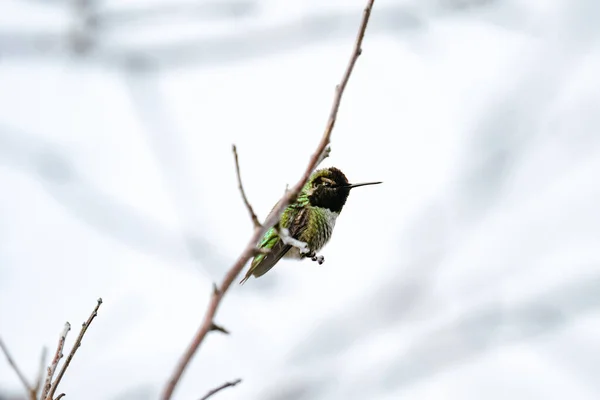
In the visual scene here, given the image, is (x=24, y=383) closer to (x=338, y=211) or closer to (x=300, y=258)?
(x=300, y=258)

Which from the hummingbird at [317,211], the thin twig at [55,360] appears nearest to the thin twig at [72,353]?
the thin twig at [55,360]

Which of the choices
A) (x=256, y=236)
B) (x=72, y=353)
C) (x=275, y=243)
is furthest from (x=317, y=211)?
(x=256, y=236)

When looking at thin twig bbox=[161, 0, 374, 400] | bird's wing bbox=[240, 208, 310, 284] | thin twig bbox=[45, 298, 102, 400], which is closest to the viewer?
thin twig bbox=[161, 0, 374, 400]

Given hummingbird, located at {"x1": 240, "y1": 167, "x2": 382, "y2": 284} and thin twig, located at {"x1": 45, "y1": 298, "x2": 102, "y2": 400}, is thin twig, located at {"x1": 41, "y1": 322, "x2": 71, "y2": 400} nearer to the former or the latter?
thin twig, located at {"x1": 45, "y1": 298, "x2": 102, "y2": 400}

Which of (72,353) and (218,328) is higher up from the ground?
(72,353)

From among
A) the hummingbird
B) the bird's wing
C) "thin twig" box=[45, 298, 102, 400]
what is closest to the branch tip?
"thin twig" box=[45, 298, 102, 400]

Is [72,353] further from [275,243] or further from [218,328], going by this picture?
[275,243]
